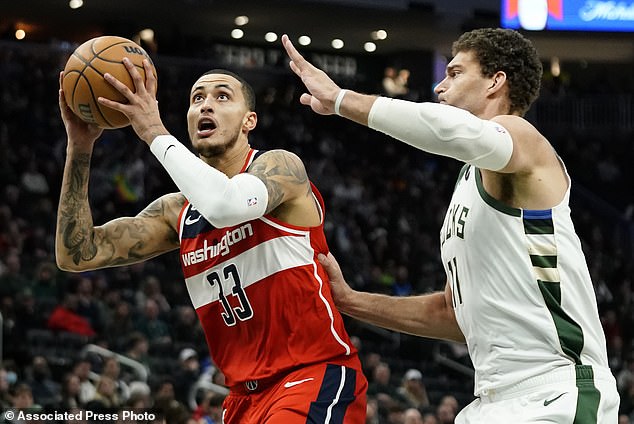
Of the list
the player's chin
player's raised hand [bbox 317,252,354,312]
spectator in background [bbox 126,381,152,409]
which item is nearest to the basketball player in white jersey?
player's raised hand [bbox 317,252,354,312]

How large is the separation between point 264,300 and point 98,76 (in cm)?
127

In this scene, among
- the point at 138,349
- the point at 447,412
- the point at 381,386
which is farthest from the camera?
the point at 381,386

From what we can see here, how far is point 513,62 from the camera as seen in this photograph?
15.8 ft

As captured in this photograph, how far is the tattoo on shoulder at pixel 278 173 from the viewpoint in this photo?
511 centimetres

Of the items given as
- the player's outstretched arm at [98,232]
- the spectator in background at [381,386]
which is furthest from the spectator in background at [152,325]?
the player's outstretched arm at [98,232]

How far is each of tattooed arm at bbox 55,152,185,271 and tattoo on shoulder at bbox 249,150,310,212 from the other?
2.39ft

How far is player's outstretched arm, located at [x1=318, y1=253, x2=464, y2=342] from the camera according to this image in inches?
212

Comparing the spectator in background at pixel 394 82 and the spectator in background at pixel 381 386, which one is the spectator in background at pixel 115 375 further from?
the spectator in background at pixel 394 82

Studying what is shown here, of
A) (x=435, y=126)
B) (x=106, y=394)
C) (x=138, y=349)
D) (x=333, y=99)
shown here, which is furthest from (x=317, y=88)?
(x=138, y=349)

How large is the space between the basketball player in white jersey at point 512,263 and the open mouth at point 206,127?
96 centimetres

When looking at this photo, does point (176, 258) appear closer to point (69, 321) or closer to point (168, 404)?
point (69, 321)

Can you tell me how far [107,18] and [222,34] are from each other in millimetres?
3424

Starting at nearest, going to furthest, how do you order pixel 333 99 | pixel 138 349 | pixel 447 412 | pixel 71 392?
pixel 333 99 < pixel 71 392 < pixel 138 349 < pixel 447 412

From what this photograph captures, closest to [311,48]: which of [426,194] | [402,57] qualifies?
[402,57]
